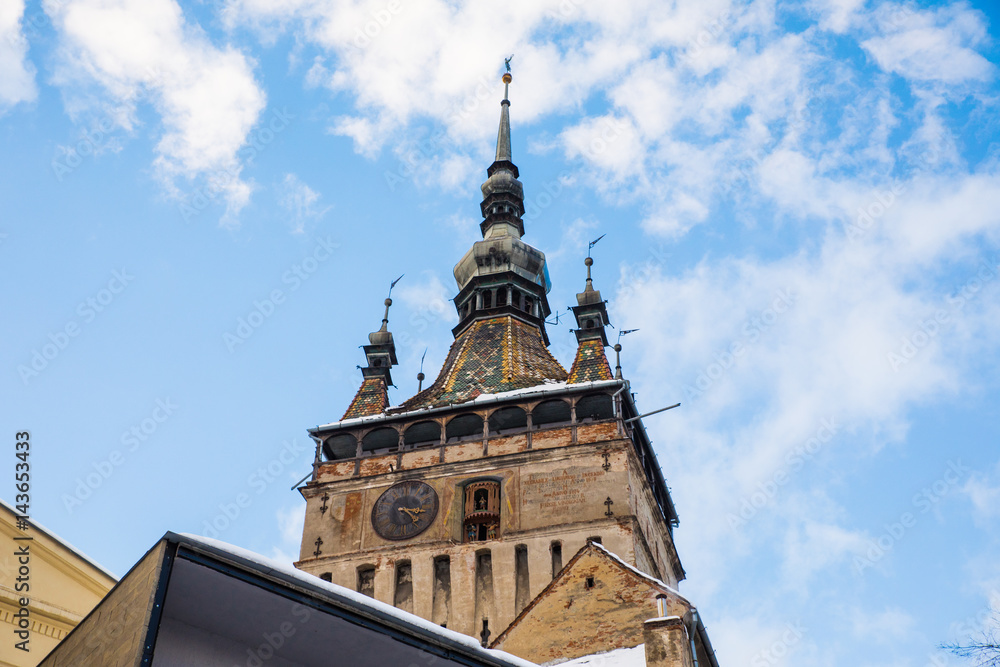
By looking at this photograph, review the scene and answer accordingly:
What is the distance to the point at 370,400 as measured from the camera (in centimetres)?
4397

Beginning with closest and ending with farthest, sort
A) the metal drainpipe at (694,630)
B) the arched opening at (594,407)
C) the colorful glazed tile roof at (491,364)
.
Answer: the metal drainpipe at (694,630) → the arched opening at (594,407) → the colorful glazed tile roof at (491,364)

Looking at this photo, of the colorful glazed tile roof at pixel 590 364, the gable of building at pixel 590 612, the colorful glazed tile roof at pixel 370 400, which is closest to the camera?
the gable of building at pixel 590 612

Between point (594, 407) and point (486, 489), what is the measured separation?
15.8 ft

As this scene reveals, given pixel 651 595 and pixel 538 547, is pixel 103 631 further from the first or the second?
pixel 538 547

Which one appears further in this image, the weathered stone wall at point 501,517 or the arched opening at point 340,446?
the arched opening at point 340,446

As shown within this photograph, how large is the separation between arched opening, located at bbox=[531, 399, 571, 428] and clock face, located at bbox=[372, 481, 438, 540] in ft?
14.3

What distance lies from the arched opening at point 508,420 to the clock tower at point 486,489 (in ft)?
0.11

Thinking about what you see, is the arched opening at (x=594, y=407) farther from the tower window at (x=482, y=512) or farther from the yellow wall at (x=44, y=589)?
the yellow wall at (x=44, y=589)

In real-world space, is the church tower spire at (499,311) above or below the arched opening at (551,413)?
above

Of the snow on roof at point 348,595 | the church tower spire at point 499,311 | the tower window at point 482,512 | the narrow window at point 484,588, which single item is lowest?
the snow on roof at point 348,595

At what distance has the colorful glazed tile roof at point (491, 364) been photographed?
4262cm

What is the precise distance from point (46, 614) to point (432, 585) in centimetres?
1942

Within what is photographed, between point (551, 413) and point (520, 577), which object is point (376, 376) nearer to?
point (551, 413)

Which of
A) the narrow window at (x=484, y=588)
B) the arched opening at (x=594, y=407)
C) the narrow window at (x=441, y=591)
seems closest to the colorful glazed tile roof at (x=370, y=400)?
the arched opening at (x=594, y=407)
